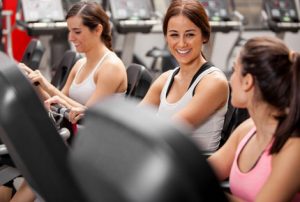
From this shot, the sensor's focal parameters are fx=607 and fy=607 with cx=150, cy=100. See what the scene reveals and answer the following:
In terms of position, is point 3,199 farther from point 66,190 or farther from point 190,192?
point 190,192

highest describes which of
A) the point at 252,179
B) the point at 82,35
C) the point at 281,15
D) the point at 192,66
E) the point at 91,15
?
the point at 91,15

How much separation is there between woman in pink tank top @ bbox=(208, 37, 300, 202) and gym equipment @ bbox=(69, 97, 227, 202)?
0.86m

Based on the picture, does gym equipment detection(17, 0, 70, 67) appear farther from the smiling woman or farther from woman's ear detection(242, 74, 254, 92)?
woman's ear detection(242, 74, 254, 92)

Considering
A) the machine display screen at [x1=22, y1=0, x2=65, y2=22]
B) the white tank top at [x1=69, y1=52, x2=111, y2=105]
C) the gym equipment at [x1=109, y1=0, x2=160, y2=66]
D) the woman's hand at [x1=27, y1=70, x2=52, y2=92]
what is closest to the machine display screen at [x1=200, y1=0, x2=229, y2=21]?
the gym equipment at [x1=109, y1=0, x2=160, y2=66]

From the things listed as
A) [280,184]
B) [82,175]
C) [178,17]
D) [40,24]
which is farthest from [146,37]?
[82,175]

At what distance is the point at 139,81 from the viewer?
3.18 meters

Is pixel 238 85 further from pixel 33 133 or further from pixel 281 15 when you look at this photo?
pixel 281 15

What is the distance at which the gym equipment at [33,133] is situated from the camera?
107 cm

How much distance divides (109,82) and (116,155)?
2602 mm

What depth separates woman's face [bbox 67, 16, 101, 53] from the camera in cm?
345

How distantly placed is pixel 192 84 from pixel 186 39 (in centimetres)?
22

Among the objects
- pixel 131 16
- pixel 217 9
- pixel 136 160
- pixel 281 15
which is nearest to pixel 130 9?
pixel 131 16

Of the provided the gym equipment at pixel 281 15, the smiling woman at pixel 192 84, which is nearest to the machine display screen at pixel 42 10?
the gym equipment at pixel 281 15

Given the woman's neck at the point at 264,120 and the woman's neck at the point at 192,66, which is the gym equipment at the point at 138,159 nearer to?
the woman's neck at the point at 264,120
